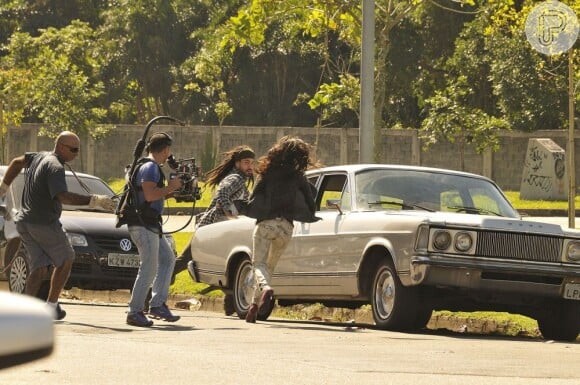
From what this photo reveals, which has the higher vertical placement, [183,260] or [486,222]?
[486,222]

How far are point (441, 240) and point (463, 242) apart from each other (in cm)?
20

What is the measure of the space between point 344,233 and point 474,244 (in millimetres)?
1405

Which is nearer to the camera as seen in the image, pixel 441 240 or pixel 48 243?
pixel 441 240

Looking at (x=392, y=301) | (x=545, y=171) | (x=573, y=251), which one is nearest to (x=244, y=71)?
(x=545, y=171)

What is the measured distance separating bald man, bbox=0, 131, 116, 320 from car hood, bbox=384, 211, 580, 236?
267 cm

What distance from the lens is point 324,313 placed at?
16125mm

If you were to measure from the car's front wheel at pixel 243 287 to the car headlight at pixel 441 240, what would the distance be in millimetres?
2722

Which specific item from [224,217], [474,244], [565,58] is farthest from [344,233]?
[565,58]

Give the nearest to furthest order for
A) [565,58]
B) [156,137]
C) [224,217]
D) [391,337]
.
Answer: [391,337] → [156,137] → [224,217] → [565,58]

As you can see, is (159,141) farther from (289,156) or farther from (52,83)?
(52,83)

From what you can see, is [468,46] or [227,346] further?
[468,46]

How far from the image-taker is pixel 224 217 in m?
15.5

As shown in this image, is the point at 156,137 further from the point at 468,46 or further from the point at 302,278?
the point at 468,46

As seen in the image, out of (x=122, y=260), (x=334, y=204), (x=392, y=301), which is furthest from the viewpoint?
(x=122, y=260)
